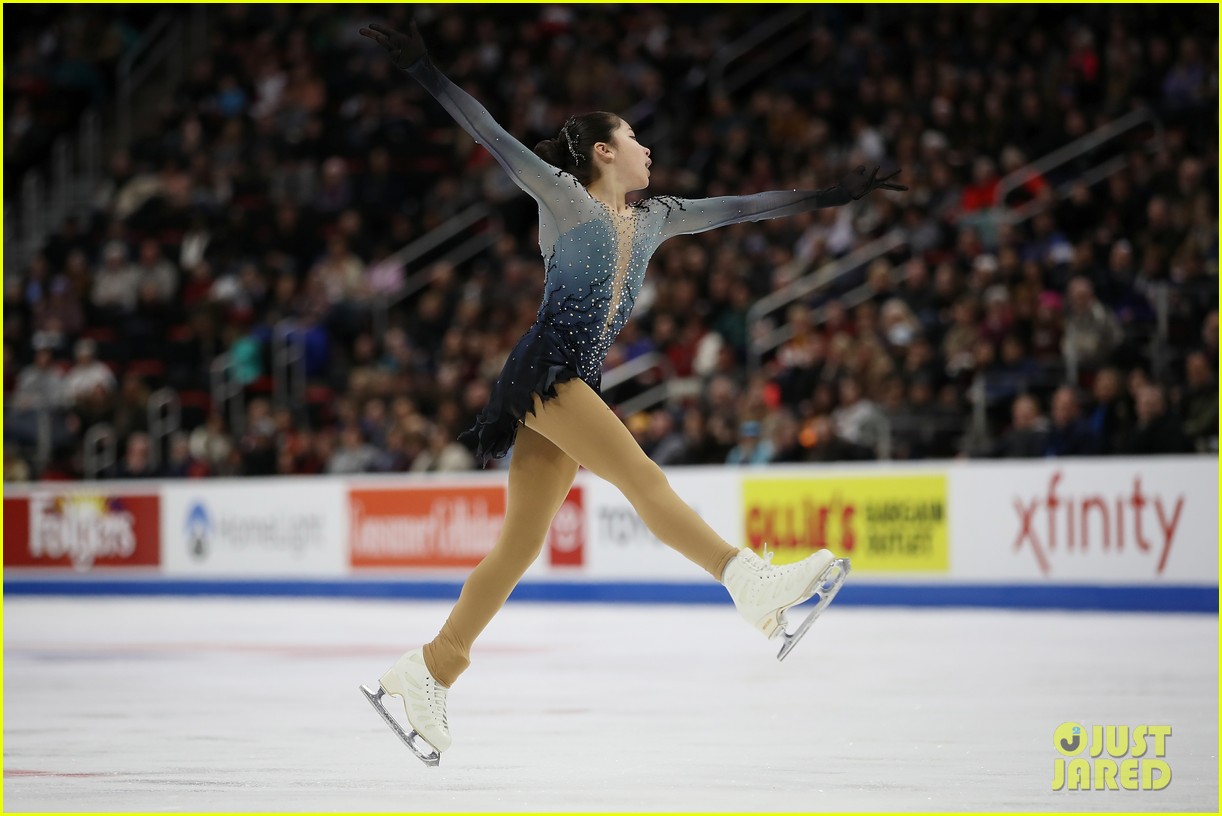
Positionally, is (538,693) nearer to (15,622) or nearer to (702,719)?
(702,719)

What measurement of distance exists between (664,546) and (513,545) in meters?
8.27

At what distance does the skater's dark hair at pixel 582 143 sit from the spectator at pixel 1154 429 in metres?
6.61

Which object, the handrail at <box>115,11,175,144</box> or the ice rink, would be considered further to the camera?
the handrail at <box>115,11,175,144</box>

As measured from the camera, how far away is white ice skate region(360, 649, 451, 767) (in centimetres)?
465

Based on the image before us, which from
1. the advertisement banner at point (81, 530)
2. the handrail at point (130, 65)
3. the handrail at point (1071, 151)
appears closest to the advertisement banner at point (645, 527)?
the handrail at point (1071, 151)

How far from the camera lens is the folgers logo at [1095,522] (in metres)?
10.4

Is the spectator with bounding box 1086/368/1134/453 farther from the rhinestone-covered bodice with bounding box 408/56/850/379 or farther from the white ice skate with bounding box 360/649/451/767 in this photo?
the white ice skate with bounding box 360/649/451/767

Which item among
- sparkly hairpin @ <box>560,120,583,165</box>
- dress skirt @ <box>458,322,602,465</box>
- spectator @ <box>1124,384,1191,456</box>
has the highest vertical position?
sparkly hairpin @ <box>560,120,583,165</box>

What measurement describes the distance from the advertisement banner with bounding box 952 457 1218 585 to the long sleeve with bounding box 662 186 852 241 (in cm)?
585

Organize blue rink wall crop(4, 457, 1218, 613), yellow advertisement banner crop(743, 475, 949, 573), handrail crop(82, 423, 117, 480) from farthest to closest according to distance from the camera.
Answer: handrail crop(82, 423, 117, 480)
yellow advertisement banner crop(743, 475, 949, 573)
blue rink wall crop(4, 457, 1218, 613)

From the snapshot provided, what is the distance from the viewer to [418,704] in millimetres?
4668

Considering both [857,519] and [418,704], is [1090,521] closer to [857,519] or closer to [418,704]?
[857,519]

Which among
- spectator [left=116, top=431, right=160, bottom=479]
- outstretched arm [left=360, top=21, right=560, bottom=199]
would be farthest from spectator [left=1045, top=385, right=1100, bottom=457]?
spectator [left=116, top=431, right=160, bottom=479]

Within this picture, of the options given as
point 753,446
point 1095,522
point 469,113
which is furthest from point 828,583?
point 753,446
